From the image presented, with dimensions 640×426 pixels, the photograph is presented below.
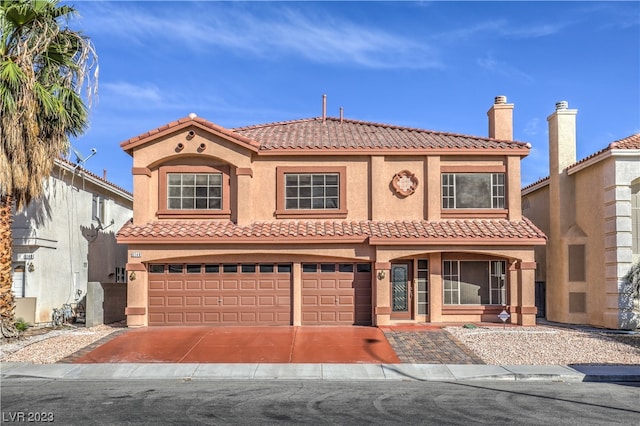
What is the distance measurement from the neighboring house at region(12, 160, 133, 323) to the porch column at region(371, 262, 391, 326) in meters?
11.8

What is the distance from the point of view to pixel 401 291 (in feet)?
77.6

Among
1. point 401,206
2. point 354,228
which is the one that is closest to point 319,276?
point 354,228

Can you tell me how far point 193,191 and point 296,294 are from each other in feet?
17.4

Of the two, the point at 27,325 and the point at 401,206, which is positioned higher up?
the point at 401,206

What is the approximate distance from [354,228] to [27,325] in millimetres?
11673

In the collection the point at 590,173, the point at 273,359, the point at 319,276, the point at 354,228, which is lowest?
the point at 273,359

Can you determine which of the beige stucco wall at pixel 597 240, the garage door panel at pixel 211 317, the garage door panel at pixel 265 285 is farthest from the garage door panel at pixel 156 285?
the beige stucco wall at pixel 597 240

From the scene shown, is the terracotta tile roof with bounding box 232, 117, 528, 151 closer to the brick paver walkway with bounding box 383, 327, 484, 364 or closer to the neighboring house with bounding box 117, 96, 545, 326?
the neighboring house with bounding box 117, 96, 545, 326

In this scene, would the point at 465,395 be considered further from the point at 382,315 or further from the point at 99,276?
the point at 99,276

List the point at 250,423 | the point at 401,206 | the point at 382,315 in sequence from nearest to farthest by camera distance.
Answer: the point at 250,423 → the point at 382,315 → the point at 401,206

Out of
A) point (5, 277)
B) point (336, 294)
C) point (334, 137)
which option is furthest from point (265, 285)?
point (5, 277)

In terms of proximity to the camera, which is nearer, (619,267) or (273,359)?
(273,359)

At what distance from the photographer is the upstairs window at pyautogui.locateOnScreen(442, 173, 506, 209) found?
24.5m

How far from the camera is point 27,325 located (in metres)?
23.0
